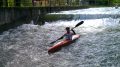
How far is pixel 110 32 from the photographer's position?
26.9 metres

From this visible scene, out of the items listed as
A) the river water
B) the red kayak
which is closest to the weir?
the river water

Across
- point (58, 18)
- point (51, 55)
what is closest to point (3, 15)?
point (58, 18)

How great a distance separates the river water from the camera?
59.4ft

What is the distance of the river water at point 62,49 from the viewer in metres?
18.1

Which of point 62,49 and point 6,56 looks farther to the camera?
point 62,49

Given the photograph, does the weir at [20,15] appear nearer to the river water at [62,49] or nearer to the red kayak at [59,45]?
the river water at [62,49]

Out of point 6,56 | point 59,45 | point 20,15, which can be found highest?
point 20,15

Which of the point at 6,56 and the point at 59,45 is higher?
the point at 59,45

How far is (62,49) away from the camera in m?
21.6

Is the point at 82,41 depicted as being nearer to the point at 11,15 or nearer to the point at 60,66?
the point at 60,66

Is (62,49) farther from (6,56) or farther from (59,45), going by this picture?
(6,56)

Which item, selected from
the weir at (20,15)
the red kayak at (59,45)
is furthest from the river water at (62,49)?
the weir at (20,15)

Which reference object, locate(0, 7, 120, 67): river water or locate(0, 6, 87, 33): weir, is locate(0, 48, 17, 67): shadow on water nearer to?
locate(0, 7, 120, 67): river water

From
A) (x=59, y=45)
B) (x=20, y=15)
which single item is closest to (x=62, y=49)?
(x=59, y=45)
